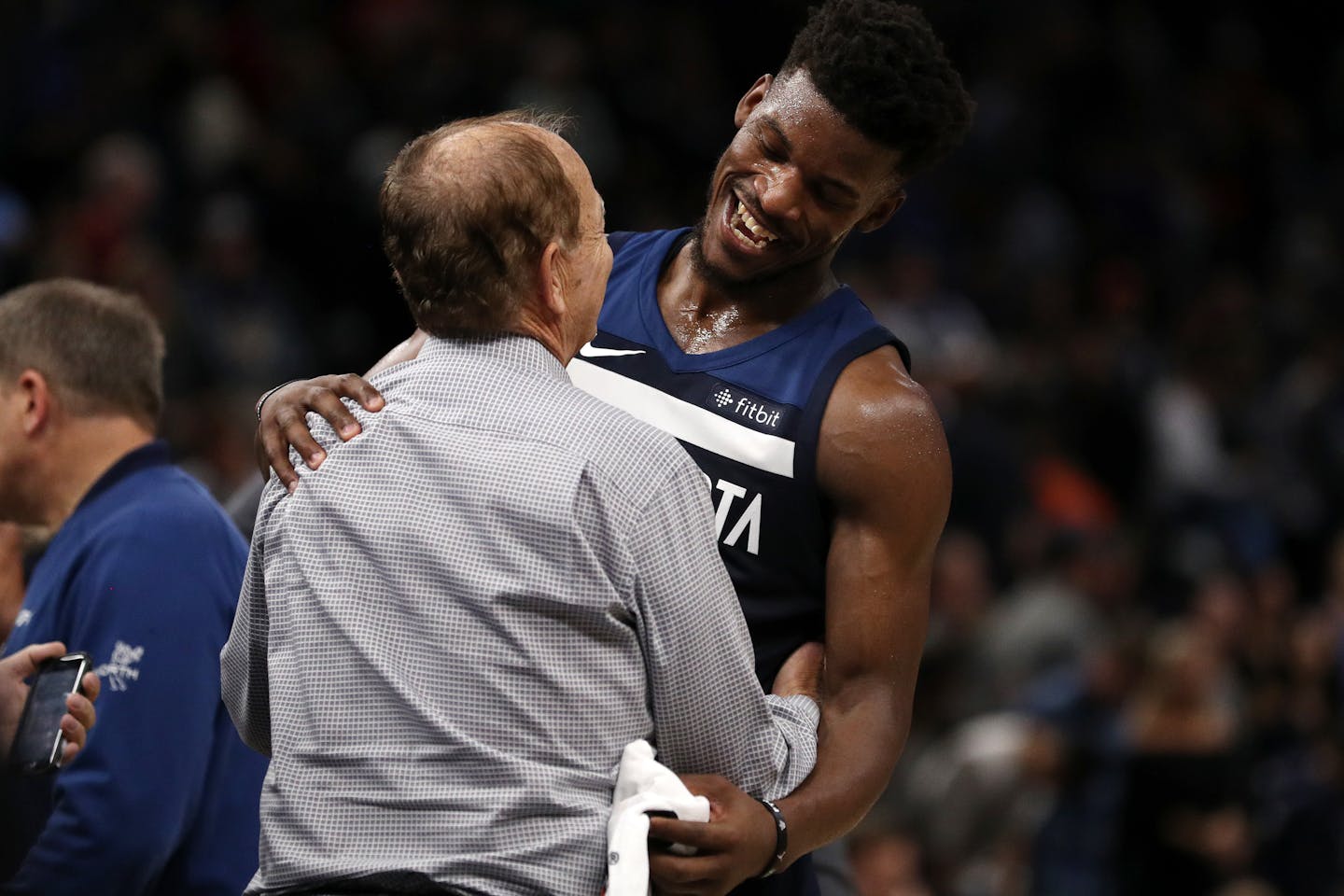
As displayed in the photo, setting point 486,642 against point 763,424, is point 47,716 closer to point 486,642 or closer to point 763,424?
point 486,642

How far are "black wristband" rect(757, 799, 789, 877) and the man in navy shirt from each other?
1.16 m

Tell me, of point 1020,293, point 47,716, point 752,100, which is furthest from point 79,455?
point 1020,293

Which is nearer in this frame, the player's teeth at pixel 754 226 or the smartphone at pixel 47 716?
the smartphone at pixel 47 716

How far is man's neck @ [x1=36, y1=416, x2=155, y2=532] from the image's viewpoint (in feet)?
10.8

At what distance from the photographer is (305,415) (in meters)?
2.31

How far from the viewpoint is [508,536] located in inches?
81.0

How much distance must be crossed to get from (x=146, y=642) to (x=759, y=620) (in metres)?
1.05

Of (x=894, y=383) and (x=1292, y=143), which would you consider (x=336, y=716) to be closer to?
(x=894, y=383)

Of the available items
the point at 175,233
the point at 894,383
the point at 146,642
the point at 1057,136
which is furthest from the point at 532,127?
the point at 1057,136

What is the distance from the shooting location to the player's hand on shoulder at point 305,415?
2.25m

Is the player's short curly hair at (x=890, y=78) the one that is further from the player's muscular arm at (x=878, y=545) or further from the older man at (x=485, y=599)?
the older man at (x=485, y=599)

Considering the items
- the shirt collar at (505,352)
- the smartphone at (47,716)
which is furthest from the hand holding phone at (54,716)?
the shirt collar at (505,352)

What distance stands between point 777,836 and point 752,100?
4.27ft

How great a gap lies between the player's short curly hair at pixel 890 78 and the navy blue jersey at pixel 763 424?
10.9 inches
